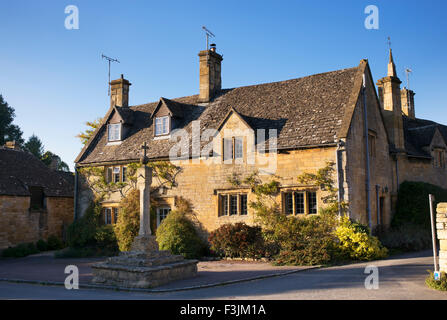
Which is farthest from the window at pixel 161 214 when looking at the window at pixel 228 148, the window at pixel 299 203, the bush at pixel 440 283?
the bush at pixel 440 283

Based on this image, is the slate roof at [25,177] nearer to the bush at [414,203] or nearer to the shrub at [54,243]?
the shrub at [54,243]

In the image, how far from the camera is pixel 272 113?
23156mm

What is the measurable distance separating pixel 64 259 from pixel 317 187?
14.7 metres

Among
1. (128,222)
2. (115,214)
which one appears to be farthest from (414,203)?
(115,214)

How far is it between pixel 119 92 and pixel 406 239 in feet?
71.6

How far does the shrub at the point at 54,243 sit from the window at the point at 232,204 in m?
13.5

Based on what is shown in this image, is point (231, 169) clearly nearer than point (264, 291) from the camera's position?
No

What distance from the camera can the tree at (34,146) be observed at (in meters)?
55.6

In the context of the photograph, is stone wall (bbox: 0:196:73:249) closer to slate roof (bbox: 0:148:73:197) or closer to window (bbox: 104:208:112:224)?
slate roof (bbox: 0:148:73:197)

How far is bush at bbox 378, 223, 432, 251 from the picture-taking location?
67.9ft

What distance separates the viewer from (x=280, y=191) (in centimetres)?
2067

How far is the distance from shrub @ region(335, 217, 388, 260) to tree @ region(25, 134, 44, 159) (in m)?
47.3
